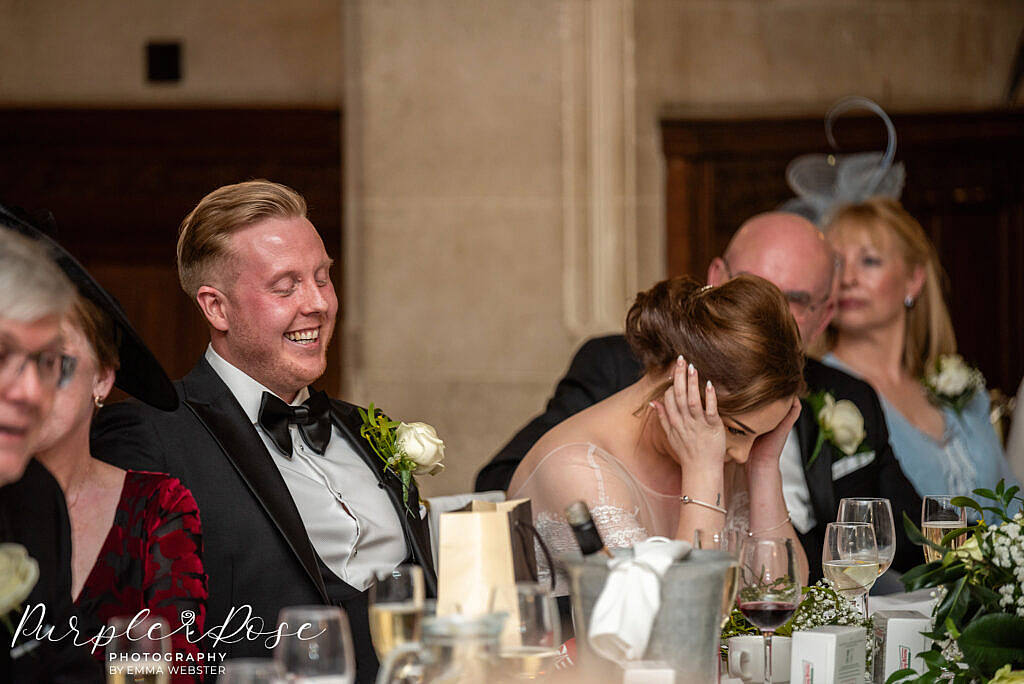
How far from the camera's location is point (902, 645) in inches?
92.8

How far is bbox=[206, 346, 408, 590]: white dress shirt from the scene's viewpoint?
291 centimetres

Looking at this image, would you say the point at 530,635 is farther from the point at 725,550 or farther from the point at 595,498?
the point at 595,498

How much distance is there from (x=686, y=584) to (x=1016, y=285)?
526cm

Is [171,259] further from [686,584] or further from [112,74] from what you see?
[686,584]

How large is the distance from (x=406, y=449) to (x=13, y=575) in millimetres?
1377

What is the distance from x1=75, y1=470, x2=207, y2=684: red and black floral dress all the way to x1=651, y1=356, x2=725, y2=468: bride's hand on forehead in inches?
44.1

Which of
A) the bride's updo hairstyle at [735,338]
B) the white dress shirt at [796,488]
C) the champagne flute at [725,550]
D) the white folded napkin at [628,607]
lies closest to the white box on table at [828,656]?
the champagne flute at [725,550]

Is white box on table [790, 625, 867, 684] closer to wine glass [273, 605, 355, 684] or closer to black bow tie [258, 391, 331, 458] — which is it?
wine glass [273, 605, 355, 684]

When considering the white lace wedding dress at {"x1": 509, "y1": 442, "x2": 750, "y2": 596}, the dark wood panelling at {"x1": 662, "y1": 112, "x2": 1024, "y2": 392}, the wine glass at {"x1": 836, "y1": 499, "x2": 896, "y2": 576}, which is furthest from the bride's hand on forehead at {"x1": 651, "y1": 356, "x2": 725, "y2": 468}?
the dark wood panelling at {"x1": 662, "y1": 112, "x2": 1024, "y2": 392}

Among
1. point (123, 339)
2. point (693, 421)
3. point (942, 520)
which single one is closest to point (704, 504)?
point (693, 421)

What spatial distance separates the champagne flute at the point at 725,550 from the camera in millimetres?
1917

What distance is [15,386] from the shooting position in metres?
1.60

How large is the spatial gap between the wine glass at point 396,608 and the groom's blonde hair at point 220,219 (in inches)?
54.6

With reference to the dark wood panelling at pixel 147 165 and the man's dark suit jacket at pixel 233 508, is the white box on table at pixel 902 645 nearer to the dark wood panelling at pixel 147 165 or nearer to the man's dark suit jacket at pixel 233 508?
the man's dark suit jacket at pixel 233 508
